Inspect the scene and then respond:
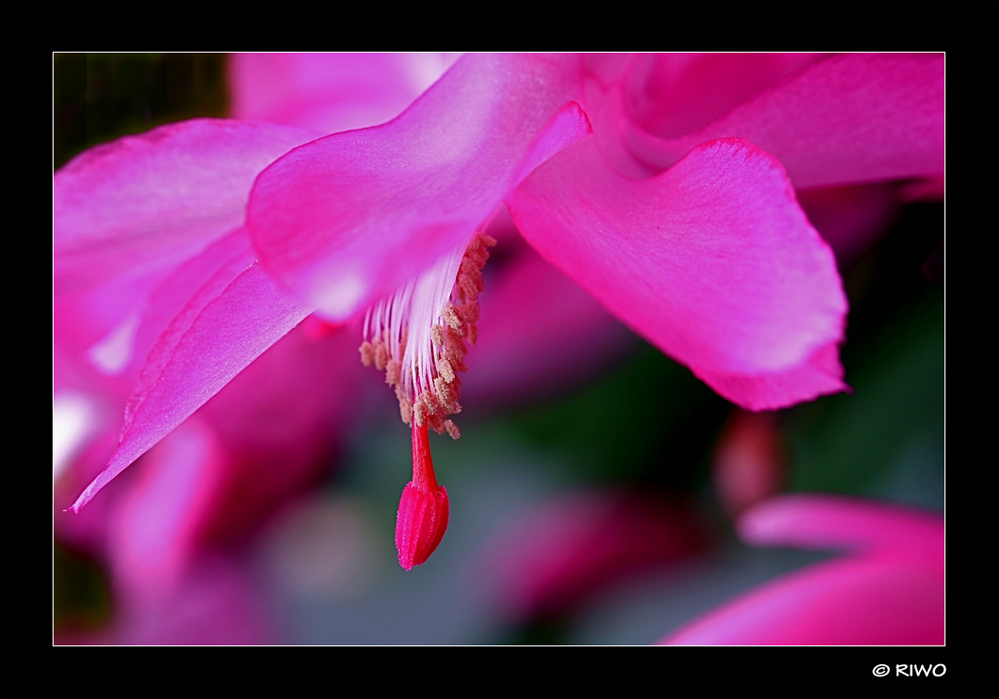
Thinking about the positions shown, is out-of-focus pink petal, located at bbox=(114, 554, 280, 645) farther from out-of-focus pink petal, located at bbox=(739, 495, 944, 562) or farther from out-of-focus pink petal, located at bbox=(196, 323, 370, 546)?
out-of-focus pink petal, located at bbox=(739, 495, 944, 562)

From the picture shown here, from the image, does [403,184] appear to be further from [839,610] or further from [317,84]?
[839,610]

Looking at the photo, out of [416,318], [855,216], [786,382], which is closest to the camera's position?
[786,382]

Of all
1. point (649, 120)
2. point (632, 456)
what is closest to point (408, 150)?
point (649, 120)

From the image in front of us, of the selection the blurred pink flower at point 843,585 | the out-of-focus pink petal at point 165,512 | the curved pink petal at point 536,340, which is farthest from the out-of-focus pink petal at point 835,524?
the out-of-focus pink petal at point 165,512

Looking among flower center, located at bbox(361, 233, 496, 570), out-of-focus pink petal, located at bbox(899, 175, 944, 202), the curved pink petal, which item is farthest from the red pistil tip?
out-of-focus pink petal, located at bbox(899, 175, 944, 202)

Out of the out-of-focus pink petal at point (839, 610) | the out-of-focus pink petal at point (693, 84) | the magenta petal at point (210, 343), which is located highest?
the out-of-focus pink petal at point (693, 84)

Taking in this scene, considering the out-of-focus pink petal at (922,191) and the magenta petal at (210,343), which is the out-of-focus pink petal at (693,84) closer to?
the out-of-focus pink petal at (922,191)

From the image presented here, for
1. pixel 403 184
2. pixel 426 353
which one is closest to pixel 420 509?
pixel 426 353
